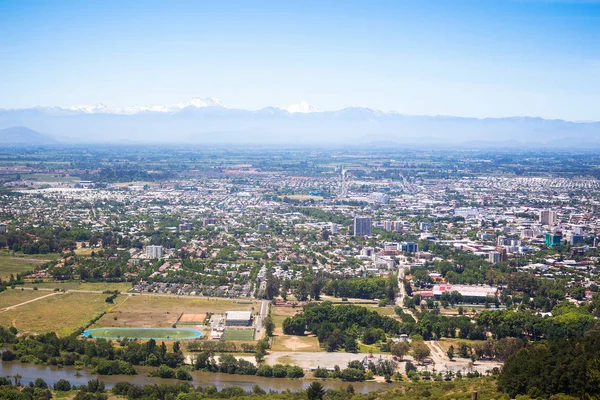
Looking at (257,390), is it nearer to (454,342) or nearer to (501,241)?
(454,342)

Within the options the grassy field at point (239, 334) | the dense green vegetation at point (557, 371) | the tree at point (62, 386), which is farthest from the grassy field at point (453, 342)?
the tree at point (62, 386)

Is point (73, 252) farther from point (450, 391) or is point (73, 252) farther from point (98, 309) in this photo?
point (450, 391)

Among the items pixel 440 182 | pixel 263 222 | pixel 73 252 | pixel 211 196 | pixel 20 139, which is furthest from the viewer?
pixel 20 139

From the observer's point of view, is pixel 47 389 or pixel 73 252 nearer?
pixel 47 389

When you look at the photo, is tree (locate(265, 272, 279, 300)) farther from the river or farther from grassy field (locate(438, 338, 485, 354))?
→ the river

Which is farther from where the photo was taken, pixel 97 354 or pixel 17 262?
pixel 17 262

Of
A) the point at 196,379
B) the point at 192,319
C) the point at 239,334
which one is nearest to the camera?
the point at 196,379

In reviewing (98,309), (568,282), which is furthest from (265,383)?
(568,282)

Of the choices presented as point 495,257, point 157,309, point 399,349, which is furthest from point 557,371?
point 495,257
